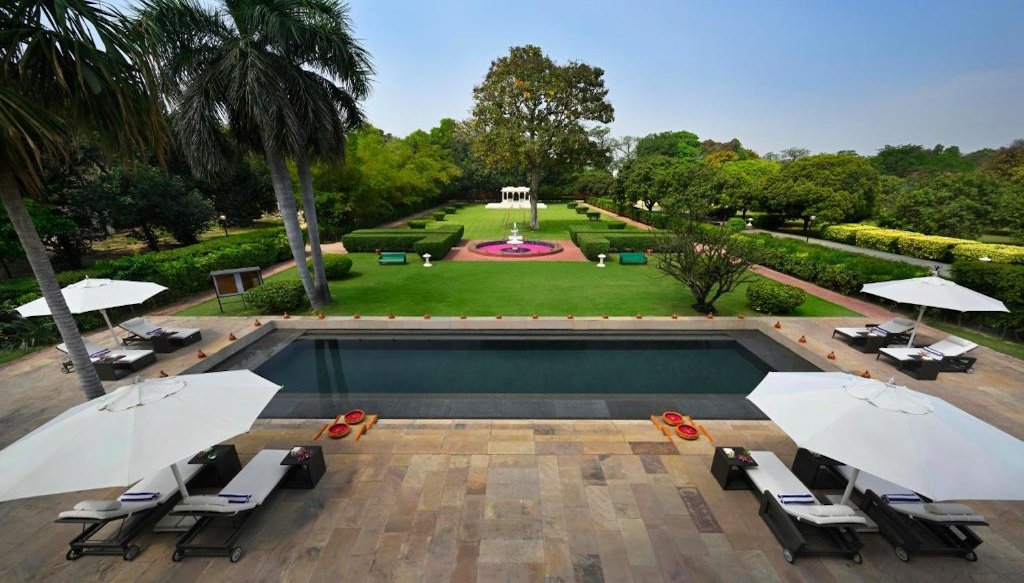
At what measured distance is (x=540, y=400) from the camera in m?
8.24

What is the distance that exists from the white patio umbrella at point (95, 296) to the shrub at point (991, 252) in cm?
3037

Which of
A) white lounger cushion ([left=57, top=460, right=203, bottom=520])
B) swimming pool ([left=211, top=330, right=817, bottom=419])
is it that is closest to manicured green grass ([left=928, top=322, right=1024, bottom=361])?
swimming pool ([left=211, top=330, right=817, bottom=419])

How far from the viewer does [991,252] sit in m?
18.3

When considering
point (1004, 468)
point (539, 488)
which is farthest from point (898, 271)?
point (539, 488)

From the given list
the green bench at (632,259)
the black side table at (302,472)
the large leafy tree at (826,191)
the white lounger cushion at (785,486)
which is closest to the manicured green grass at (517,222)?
the green bench at (632,259)

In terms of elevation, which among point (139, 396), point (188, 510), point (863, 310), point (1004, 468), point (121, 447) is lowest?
point (863, 310)

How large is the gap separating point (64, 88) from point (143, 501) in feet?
16.5

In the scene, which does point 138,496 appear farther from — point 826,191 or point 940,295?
point 826,191

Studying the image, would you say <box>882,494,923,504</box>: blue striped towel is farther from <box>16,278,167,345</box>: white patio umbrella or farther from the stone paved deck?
<box>16,278,167,345</box>: white patio umbrella

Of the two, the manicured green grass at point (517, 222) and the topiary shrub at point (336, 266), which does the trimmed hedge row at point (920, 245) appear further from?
the topiary shrub at point (336, 266)

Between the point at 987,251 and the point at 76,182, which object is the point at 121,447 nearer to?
the point at 76,182

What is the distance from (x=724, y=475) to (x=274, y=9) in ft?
46.4

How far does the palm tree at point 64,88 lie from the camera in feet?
14.0

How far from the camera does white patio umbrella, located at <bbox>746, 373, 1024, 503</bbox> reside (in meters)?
3.62
